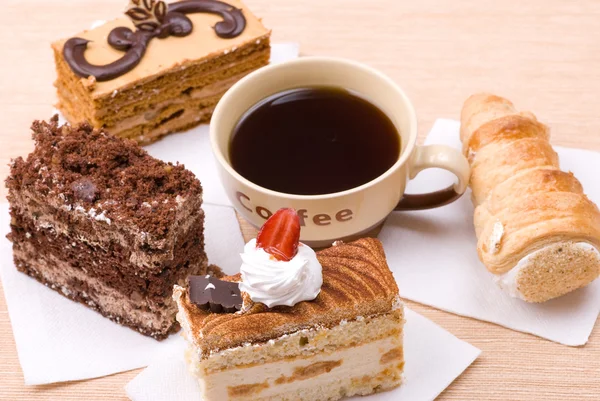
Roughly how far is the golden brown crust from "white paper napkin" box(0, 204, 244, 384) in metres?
0.36

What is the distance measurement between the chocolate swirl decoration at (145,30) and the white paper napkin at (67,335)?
0.69 metres

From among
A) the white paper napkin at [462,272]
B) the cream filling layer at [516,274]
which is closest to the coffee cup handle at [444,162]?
the white paper napkin at [462,272]

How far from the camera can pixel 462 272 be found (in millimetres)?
2998

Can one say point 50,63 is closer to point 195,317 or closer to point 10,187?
point 10,187

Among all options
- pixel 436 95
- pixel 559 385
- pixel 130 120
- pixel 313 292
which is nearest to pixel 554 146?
pixel 436 95

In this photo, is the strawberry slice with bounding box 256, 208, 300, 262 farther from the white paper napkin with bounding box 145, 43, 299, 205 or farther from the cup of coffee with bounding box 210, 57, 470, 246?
the white paper napkin with bounding box 145, 43, 299, 205

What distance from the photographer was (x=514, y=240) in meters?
2.76

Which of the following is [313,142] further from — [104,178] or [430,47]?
[430,47]

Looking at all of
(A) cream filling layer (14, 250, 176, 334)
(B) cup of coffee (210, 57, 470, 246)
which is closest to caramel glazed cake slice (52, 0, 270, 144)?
(B) cup of coffee (210, 57, 470, 246)

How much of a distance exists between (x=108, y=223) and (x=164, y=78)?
86cm

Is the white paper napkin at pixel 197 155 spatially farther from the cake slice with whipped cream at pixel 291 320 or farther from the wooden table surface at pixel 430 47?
the cake slice with whipped cream at pixel 291 320

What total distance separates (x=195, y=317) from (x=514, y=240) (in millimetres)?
973

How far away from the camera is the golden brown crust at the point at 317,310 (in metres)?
2.46

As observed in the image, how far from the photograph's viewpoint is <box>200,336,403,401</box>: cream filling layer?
102 inches
